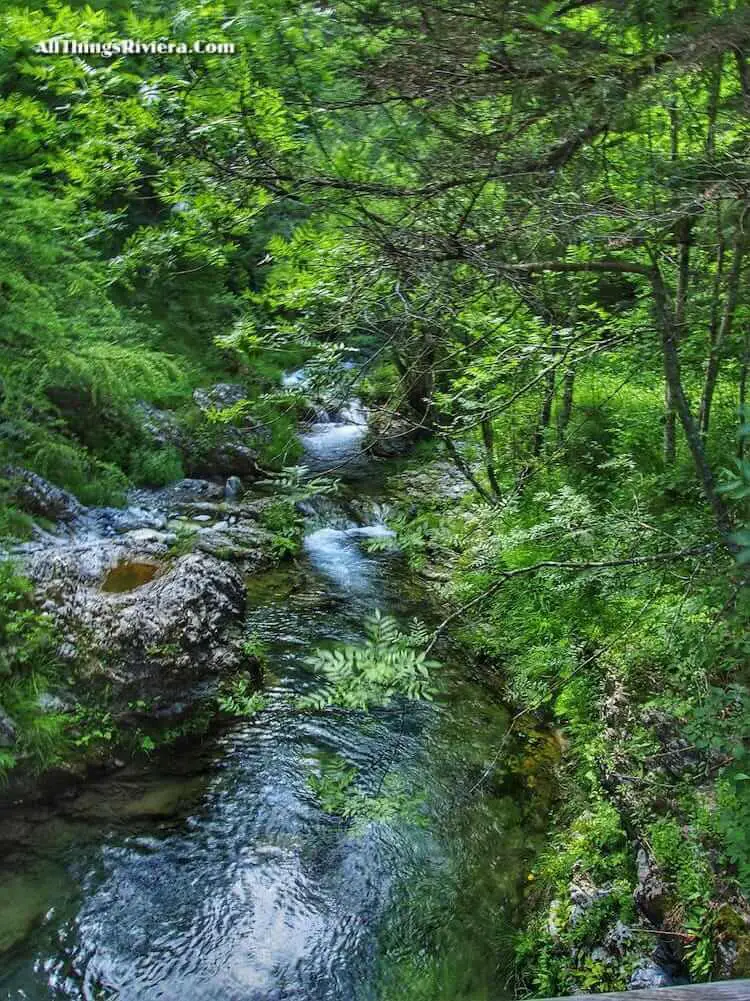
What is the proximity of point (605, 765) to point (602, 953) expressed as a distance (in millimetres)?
1264

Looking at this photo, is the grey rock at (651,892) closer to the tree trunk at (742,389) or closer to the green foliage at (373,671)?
the green foliage at (373,671)

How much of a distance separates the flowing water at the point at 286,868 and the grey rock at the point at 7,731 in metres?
0.52

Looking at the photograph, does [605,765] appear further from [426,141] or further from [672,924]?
[426,141]

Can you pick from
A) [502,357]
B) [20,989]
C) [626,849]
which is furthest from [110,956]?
[502,357]

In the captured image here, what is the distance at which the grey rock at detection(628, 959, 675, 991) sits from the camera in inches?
138

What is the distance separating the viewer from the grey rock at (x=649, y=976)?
11.5 feet

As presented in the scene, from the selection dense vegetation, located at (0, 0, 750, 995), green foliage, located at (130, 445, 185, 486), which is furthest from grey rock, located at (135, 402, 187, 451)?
dense vegetation, located at (0, 0, 750, 995)

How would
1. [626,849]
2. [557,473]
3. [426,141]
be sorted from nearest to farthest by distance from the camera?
1. [426,141]
2. [626,849]
3. [557,473]

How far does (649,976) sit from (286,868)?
236 centimetres

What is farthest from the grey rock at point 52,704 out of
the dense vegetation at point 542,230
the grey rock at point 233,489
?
the grey rock at point 233,489

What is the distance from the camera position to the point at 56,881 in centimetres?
467

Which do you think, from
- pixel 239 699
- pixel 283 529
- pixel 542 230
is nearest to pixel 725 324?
pixel 542 230

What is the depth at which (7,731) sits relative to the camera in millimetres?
5172

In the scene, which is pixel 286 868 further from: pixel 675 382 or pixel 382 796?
pixel 675 382
